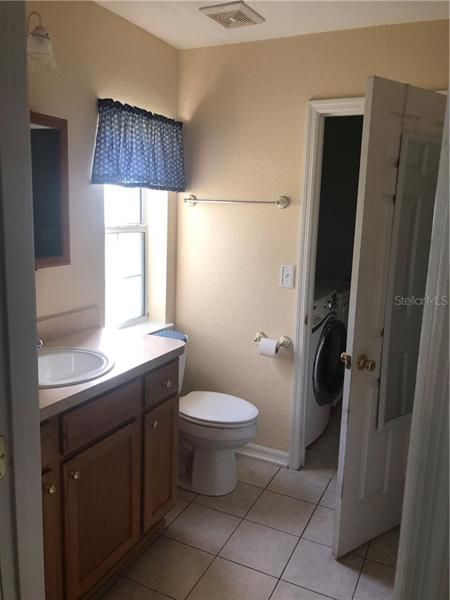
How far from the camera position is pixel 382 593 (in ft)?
6.56

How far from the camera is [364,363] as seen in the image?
6.64 feet

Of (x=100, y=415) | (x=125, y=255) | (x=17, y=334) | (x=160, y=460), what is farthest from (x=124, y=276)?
(x=17, y=334)

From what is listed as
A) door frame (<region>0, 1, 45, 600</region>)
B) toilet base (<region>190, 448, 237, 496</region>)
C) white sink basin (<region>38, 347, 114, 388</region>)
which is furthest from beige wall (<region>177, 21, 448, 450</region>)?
door frame (<region>0, 1, 45, 600</region>)

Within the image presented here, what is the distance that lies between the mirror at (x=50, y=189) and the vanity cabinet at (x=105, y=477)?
0.71 m

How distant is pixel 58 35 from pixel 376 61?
148 centimetres

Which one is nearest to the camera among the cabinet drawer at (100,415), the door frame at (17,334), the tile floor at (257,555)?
the door frame at (17,334)

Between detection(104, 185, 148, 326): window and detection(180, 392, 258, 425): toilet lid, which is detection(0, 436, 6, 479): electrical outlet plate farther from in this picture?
detection(104, 185, 148, 326): window

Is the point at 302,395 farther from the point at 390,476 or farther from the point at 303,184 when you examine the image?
the point at 303,184

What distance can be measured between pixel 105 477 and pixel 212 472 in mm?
928

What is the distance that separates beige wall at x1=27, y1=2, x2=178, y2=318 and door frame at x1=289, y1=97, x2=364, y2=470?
92 cm

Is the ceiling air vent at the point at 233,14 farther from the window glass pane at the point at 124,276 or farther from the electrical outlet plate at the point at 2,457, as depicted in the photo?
the electrical outlet plate at the point at 2,457

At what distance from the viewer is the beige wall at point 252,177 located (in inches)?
99.3

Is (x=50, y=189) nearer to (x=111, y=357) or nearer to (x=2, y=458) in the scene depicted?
(x=111, y=357)

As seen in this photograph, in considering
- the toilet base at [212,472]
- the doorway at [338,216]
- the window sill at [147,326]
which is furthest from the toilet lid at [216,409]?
the doorway at [338,216]
